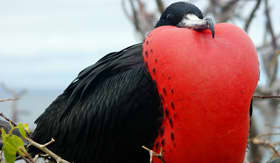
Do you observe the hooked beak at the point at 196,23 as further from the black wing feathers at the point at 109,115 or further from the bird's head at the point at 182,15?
the black wing feathers at the point at 109,115

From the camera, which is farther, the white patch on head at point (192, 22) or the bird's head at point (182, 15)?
the bird's head at point (182, 15)

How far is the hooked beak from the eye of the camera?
5.53 ft

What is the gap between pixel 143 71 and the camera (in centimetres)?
188

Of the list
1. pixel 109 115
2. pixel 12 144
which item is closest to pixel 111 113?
pixel 109 115

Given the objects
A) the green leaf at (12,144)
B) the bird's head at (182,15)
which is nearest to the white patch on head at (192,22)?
the bird's head at (182,15)

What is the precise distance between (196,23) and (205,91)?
13.0 inches

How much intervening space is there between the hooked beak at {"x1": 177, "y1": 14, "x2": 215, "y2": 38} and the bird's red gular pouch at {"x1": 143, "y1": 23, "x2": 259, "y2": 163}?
1.2 inches

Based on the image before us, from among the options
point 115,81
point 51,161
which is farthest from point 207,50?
point 51,161

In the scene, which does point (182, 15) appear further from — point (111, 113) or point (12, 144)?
point (12, 144)

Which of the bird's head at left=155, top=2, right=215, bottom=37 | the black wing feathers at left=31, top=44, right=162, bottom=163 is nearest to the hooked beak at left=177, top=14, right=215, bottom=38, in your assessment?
the bird's head at left=155, top=2, right=215, bottom=37

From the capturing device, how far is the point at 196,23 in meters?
1.80

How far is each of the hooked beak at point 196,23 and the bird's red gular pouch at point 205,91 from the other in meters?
0.03

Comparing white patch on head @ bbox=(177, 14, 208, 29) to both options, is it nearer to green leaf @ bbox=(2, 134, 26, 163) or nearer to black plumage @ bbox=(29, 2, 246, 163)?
black plumage @ bbox=(29, 2, 246, 163)

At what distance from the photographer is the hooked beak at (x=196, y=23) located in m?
1.68
